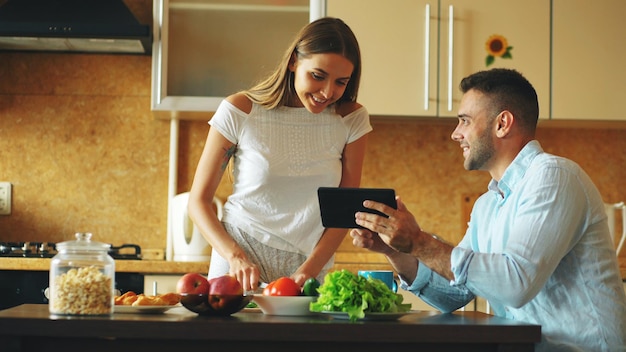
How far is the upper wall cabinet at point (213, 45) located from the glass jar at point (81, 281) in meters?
1.80

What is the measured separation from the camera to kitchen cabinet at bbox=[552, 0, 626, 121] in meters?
3.36

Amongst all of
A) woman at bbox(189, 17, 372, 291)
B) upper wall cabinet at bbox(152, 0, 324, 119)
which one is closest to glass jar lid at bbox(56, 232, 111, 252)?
woman at bbox(189, 17, 372, 291)

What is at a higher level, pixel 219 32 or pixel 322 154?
pixel 219 32

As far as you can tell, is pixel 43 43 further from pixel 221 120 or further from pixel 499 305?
pixel 499 305

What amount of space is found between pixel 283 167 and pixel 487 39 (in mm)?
1441

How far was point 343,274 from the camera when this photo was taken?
159cm

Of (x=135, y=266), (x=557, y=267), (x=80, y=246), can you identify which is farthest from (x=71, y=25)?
(x=557, y=267)

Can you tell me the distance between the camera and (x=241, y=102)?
224 centimetres

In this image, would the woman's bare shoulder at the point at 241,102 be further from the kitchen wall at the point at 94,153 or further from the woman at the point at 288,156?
the kitchen wall at the point at 94,153

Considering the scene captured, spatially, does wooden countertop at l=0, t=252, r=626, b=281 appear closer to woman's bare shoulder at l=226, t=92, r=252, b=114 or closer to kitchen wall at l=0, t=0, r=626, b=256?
kitchen wall at l=0, t=0, r=626, b=256

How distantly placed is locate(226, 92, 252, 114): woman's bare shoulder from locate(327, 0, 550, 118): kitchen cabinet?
3.67ft

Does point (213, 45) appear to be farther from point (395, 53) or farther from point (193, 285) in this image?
point (193, 285)

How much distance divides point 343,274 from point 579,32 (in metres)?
2.14

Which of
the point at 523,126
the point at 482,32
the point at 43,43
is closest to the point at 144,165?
the point at 43,43
